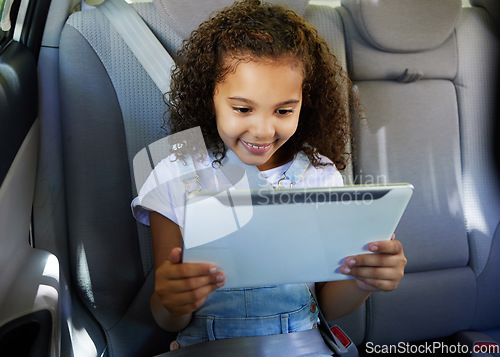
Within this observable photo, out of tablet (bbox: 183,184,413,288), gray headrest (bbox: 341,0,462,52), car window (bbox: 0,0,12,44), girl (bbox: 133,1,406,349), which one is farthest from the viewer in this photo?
gray headrest (bbox: 341,0,462,52)

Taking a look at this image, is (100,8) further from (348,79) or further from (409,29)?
(409,29)

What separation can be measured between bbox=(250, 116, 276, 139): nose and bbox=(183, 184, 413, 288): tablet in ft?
0.54

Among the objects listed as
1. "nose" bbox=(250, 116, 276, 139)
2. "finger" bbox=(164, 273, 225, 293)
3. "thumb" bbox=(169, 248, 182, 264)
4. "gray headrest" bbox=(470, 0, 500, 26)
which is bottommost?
"finger" bbox=(164, 273, 225, 293)

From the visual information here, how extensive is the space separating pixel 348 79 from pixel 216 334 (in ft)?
2.28

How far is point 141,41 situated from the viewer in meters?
0.95

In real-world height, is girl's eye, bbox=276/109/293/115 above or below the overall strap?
above

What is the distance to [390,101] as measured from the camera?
3.71 feet

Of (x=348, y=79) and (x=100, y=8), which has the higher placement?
(x=100, y=8)

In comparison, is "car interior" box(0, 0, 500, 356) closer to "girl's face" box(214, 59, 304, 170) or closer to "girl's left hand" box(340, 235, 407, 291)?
"girl's face" box(214, 59, 304, 170)

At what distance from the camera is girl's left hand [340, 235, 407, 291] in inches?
26.3

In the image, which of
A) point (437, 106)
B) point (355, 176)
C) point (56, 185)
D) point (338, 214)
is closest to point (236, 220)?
point (338, 214)

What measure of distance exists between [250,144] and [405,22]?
2.01 feet

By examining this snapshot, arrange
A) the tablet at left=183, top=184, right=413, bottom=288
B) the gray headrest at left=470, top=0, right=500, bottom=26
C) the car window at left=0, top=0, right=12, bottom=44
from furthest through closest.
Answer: the gray headrest at left=470, top=0, right=500, bottom=26, the car window at left=0, top=0, right=12, bottom=44, the tablet at left=183, top=184, right=413, bottom=288

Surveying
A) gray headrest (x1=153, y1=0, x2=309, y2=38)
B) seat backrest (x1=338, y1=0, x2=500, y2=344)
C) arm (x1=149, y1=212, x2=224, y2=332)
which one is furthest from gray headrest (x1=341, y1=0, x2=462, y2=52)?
arm (x1=149, y1=212, x2=224, y2=332)
